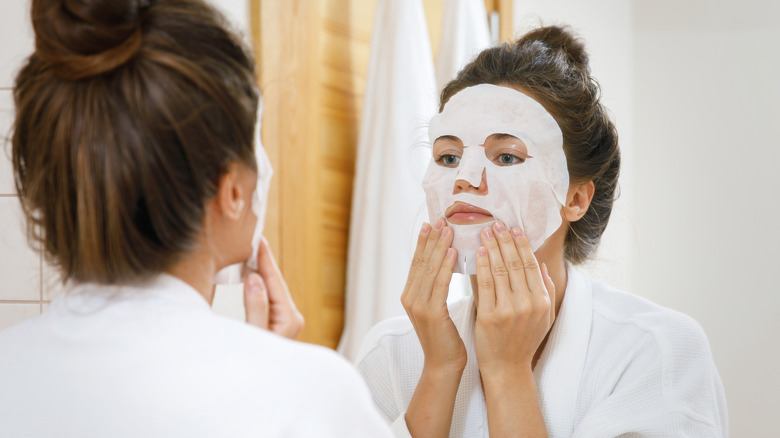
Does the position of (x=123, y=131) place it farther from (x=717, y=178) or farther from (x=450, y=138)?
(x=717, y=178)

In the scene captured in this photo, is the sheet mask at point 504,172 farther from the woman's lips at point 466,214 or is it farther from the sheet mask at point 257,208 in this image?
the sheet mask at point 257,208

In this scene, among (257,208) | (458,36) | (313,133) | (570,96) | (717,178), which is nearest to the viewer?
(257,208)

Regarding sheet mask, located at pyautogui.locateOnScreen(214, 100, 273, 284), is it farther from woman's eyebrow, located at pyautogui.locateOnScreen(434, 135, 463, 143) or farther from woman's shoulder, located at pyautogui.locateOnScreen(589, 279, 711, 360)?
woman's shoulder, located at pyautogui.locateOnScreen(589, 279, 711, 360)

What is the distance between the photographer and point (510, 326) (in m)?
0.96

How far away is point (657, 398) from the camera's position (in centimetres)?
95

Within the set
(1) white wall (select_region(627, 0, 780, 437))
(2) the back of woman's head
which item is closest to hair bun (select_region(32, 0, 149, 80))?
(2) the back of woman's head

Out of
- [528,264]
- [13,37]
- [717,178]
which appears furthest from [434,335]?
[717,178]

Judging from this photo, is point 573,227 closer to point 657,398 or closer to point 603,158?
point 603,158

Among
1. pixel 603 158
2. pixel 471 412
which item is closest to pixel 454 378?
pixel 471 412

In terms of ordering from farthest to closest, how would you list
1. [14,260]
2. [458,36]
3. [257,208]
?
[458,36]
[14,260]
[257,208]

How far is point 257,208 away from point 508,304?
0.40m

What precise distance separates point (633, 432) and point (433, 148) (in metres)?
0.45

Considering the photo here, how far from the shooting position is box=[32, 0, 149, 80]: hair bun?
21.7 inches

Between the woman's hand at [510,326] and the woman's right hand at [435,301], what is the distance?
0.04 m
